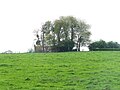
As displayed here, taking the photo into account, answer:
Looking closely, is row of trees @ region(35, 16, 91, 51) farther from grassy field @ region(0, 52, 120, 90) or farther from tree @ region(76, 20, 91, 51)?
grassy field @ region(0, 52, 120, 90)

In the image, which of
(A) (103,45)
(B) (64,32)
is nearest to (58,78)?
(A) (103,45)

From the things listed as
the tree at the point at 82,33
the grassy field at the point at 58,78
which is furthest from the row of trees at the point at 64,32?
the grassy field at the point at 58,78

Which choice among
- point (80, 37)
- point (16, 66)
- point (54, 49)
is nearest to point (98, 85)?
point (16, 66)

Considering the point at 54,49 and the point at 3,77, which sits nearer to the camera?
the point at 3,77

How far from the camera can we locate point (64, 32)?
2726 inches

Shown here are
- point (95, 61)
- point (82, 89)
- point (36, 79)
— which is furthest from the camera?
point (95, 61)

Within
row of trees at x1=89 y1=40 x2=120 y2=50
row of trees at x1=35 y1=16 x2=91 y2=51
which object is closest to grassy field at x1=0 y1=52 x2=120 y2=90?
row of trees at x1=89 y1=40 x2=120 y2=50

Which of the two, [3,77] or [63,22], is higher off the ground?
[63,22]

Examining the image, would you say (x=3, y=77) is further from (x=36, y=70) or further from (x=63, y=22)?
(x=63, y=22)

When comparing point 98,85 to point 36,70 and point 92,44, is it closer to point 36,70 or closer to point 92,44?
point 36,70

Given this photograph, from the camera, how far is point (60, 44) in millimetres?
63500

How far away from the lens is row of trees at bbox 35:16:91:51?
220ft

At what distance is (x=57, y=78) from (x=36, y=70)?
3.90 m

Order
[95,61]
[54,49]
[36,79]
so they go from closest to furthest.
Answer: [36,79]
[95,61]
[54,49]
